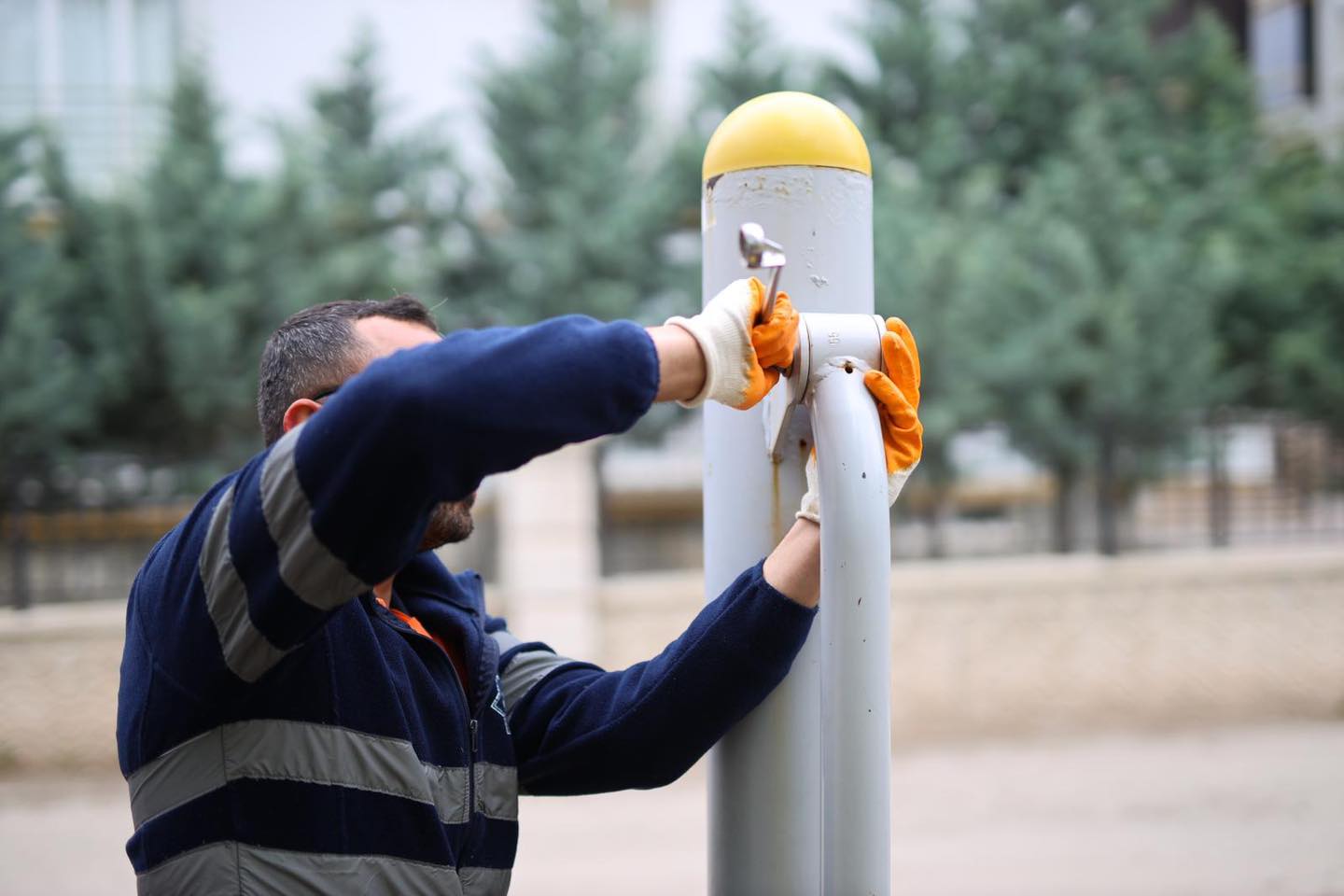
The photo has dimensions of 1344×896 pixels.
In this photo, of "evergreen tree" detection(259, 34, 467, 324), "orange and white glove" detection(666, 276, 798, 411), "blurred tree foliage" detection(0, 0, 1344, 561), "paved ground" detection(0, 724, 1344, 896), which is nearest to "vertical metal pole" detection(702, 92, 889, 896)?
"orange and white glove" detection(666, 276, 798, 411)

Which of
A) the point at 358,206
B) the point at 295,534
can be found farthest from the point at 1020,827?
the point at 358,206

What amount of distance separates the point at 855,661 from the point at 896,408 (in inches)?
12.5

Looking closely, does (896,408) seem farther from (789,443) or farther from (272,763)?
(272,763)

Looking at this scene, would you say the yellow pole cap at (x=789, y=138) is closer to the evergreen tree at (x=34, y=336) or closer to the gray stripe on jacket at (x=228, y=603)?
the gray stripe on jacket at (x=228, y=603)

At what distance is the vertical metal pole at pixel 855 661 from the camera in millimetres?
1323

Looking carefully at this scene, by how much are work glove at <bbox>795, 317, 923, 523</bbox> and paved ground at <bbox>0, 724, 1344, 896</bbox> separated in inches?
152

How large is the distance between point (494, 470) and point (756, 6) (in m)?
10.5

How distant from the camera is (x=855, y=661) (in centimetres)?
134

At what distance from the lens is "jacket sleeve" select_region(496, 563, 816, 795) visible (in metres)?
1.60

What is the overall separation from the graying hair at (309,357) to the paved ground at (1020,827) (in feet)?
12.7

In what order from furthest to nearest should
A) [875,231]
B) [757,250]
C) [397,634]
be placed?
[875,231] < [397,634] < [757,250]

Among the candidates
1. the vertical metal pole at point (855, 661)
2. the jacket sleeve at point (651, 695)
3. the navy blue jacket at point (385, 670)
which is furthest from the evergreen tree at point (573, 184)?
the vertical metal pole at point (855, 661)

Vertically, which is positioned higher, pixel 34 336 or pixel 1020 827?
pixel 34 336

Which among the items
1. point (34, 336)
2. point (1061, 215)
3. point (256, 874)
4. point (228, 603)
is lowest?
point (256, 874)
